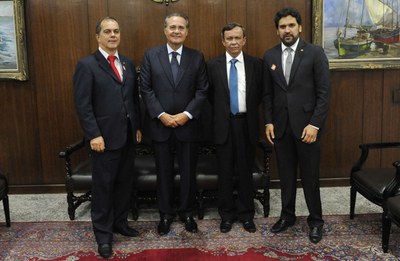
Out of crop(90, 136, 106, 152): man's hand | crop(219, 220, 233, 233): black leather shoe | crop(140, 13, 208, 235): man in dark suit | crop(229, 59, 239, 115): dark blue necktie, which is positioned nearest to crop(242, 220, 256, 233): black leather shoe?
crop(219, 220, 233, 233): black leather shoe

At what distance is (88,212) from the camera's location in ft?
12.8

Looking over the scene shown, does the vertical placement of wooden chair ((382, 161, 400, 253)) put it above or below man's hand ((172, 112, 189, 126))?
below

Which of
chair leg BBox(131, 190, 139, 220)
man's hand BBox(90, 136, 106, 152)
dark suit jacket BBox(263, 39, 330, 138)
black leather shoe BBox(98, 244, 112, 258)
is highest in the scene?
dark suit jacket BBox(263, 39, 330, 138)

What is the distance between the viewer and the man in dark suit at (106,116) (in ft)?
9.58

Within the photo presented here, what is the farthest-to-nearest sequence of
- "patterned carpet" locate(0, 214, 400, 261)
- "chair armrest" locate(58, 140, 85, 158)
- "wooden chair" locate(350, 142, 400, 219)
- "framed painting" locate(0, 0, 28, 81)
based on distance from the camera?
"framed painting" locate(0, 0, 28, 81), "chair armrest" locate(58, 140, 85, 158), "wooden chair" locate(350, 142, 400, 219), "patterned carpet" locate(0, 214, 400, 261)

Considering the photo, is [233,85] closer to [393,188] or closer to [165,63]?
[165,63]

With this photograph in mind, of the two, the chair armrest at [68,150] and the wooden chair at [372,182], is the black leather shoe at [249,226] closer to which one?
the wooden chair at [372,182]

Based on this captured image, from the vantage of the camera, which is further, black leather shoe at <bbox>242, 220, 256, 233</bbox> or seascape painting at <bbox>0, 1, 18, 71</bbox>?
seascape painting at <bbox>0, 1, 18, 71</bbox>

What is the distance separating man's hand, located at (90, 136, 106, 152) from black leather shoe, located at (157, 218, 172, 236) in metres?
0.80

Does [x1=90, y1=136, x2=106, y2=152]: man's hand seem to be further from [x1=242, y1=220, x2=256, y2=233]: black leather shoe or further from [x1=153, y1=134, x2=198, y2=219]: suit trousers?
[x1=242, y1=220, x2=256, y2=233]: black leather shoe

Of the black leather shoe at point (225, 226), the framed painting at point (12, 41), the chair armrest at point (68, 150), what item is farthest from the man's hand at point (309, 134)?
the framed painting at point (12, 41)

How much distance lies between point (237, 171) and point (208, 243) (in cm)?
63

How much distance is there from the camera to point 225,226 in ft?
11.2

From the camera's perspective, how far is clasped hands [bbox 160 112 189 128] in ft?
10.5
